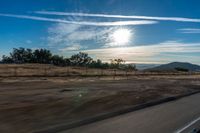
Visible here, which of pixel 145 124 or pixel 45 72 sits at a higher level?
pixel 145 124

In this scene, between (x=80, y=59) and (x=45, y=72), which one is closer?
(x=45, y=72)

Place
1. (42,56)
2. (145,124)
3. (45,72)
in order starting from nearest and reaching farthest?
1. (145,124)
2. (45,72)
3. (42,56)

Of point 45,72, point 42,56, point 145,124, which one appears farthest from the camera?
point 42,56

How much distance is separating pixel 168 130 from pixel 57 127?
11.5 ft

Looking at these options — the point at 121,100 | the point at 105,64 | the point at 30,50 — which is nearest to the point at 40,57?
the point at 30,50

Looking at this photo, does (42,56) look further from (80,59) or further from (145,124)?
(145,124)

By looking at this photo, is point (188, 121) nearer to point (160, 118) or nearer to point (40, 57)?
point (160, 118)

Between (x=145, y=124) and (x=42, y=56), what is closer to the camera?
(x=145, y=124)

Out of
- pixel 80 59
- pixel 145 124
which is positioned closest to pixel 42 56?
pixel 80 59

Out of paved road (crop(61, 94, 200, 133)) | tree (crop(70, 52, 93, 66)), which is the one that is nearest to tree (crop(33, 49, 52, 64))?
tree (crop(70, 52, 93, 66))

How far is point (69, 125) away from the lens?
40.1ft

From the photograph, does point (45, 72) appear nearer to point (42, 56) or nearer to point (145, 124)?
point (145, 124)

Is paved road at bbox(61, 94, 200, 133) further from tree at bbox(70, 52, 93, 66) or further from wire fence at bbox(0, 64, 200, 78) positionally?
tree at bbox(70, 52, 93, 66)

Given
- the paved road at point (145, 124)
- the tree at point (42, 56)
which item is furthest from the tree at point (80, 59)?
the paved road at point (145, 124)
